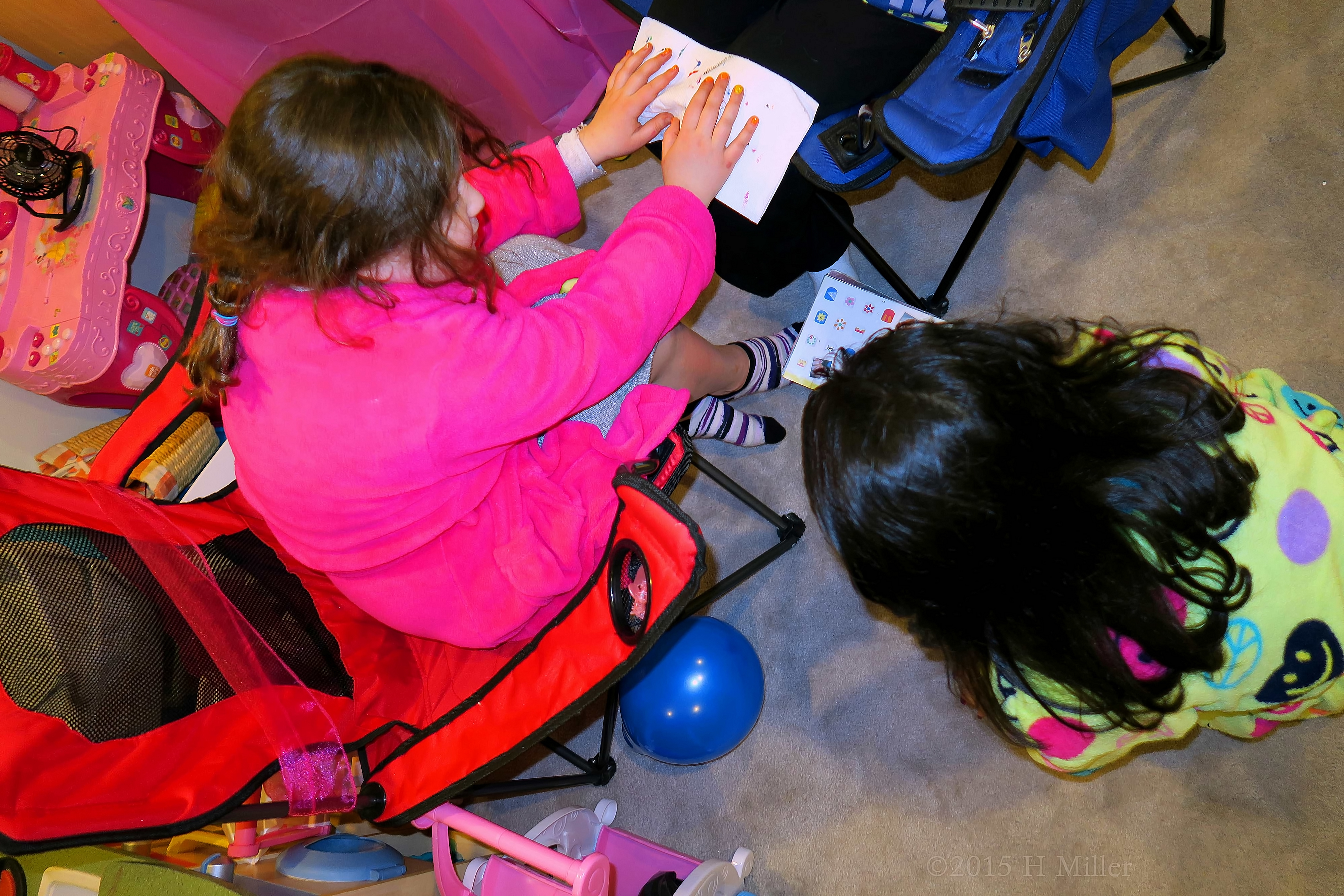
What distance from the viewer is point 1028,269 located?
1.38 m

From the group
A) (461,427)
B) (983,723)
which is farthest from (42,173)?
(983,723)

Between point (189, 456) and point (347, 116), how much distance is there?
788 mm

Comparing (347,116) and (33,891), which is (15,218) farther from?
(347,116)

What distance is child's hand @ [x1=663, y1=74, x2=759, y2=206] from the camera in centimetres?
96

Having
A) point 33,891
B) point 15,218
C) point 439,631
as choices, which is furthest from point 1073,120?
point 15,218

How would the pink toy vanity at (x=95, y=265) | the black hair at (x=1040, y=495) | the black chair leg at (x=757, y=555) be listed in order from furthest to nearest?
the pink toy vanity at (x=95, y=265), the black chair leg at (x=757, y=555), the black hair at (x=1040, y=495)

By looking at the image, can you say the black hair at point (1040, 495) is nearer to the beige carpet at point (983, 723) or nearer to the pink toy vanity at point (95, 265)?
the beige carpet at point (983, 723)

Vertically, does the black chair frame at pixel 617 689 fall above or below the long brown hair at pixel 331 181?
below

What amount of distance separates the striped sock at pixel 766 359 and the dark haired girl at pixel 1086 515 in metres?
0.70

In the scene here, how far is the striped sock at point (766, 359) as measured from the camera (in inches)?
56.9

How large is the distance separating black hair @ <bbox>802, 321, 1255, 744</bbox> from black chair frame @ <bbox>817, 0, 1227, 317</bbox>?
20.8 inches

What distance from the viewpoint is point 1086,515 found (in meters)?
0.66

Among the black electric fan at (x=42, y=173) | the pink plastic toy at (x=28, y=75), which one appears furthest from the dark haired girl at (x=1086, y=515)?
the pink plastic toy at (x=28, y=75)

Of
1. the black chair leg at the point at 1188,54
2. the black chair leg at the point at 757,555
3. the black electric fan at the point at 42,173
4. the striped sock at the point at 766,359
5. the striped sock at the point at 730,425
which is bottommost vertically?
the black chair leg at the point at 757,555
